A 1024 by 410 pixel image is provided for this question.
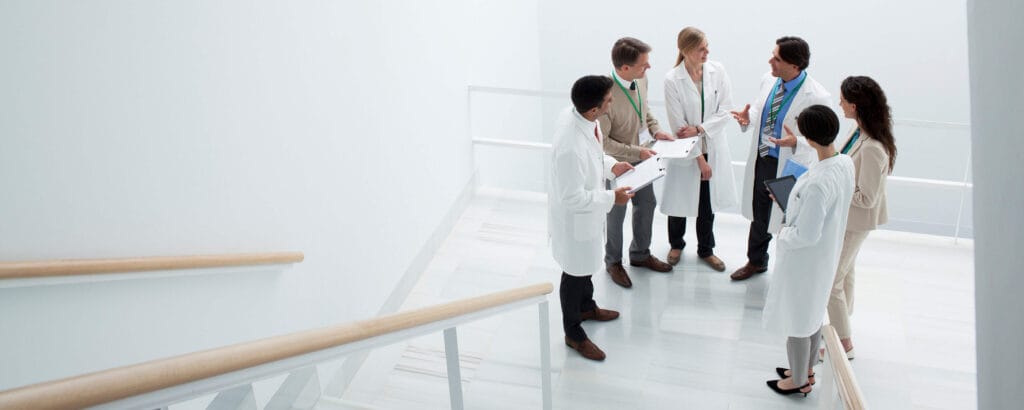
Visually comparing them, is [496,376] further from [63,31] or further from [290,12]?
[63,31]

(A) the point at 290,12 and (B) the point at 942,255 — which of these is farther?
(B) the point at 942,255

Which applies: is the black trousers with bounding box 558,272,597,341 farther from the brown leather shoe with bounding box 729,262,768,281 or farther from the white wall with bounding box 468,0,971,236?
the white wall with bounding box 468,0,971,236

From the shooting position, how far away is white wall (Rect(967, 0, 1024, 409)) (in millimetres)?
1446

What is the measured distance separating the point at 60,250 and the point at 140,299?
39 cm

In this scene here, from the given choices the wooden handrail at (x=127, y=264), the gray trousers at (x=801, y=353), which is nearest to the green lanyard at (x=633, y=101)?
the gray trousers at (x=801, y=353)

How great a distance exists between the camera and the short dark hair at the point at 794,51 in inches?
178

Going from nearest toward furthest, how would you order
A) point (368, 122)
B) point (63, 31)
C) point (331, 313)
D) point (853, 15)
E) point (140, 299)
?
point (63, 31) < point (140, 299) < point (331, 313) < point (368, 122) < point (853, 15)

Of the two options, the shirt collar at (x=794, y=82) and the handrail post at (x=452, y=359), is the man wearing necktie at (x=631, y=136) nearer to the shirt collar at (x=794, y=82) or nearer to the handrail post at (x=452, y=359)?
the shirt collar at (x=794, y=82)

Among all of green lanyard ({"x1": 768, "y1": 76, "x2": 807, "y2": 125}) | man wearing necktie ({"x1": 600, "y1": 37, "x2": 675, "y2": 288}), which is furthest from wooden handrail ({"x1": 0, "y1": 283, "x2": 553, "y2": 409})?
green lanyard ({"x1": 768, "y1": 76, "x2": 807, "y2": 125})

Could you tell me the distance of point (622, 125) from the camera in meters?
4.98

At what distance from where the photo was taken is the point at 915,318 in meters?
4.92

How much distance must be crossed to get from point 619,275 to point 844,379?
8.82ft

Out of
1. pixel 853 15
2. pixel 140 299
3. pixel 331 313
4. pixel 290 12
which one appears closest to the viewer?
pixel 140 299

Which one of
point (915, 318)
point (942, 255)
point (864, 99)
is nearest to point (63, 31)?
point (864, 99)
